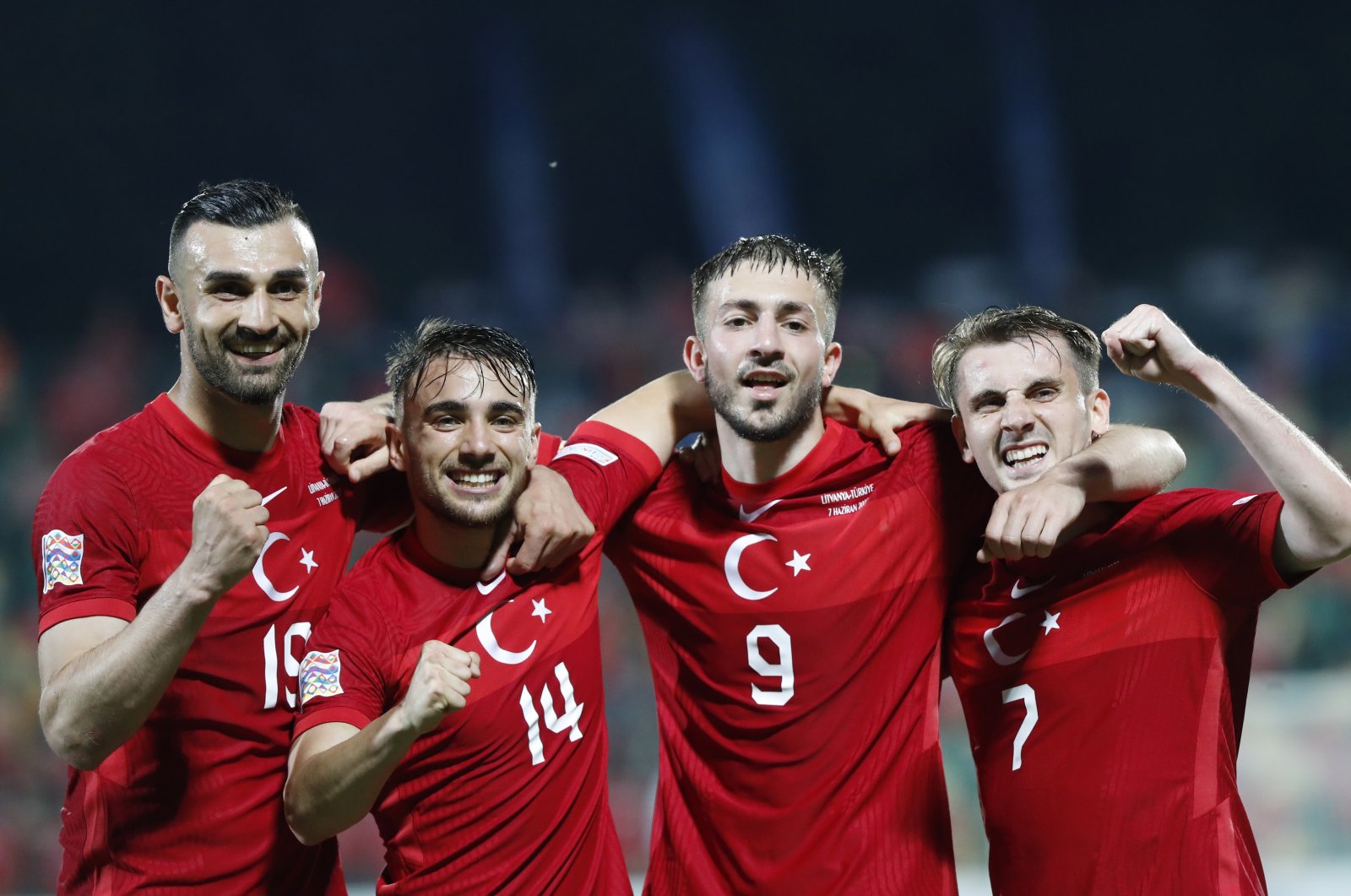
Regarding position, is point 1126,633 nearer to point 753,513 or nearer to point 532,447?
point 753,513

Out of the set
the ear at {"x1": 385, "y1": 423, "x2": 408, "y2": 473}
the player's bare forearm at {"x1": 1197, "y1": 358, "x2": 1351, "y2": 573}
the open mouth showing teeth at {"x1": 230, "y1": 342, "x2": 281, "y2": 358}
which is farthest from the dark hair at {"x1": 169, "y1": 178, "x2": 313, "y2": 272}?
the player's bare forearm at {"x1": 1197, "y1": 358, "x2": 1351, "y2": 573}

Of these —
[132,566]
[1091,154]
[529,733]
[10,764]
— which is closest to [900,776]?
[529,733]

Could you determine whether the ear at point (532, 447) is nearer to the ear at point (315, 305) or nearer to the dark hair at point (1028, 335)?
the ear at point (315, 305)

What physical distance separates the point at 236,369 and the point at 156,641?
0.64 meters

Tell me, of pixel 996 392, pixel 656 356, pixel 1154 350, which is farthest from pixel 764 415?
pixel 656 356

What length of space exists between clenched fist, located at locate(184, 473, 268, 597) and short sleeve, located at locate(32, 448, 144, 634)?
0.31 meters

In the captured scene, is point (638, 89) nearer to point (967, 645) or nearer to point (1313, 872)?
point (1313, 872)

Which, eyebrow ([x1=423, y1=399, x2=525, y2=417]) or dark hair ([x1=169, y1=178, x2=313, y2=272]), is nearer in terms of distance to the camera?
eyebrow ([x1=423, y1=399, x2=525, y2=417])

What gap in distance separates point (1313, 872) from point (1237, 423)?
568 cm

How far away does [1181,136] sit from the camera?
9.02m

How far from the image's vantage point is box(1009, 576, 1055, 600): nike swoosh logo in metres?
2.65

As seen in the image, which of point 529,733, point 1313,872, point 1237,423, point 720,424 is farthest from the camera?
point 1313,872

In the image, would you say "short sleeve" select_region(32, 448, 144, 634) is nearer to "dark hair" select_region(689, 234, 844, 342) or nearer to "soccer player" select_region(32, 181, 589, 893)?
"soccer player" select_region(32, 181, 589, 893)

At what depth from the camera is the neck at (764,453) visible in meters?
2.88
